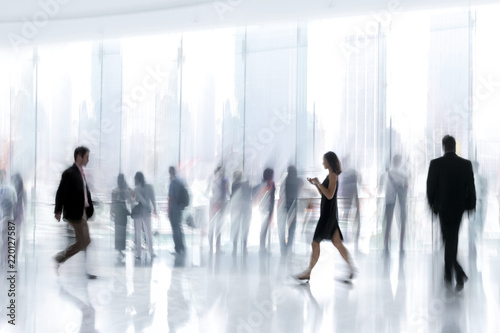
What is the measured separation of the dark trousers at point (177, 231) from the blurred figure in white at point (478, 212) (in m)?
4.01

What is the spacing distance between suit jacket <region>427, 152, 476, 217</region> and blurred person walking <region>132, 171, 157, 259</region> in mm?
3572

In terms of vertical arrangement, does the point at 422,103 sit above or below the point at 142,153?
above

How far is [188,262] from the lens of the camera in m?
Result: 6.22

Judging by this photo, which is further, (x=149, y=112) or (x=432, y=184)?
(x=149, y=112)

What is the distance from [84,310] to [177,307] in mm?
628

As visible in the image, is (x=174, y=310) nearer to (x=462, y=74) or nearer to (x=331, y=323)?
(x=331, y=323)

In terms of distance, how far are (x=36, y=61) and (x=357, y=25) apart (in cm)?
653

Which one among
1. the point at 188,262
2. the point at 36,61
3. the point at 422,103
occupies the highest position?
the point at 36,61

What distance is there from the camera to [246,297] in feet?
13.1

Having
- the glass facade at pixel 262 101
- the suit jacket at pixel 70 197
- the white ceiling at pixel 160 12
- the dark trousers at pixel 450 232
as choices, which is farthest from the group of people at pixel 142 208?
the dark trousers at pixel 450 232

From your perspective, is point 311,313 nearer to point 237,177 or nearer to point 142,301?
point 142,301

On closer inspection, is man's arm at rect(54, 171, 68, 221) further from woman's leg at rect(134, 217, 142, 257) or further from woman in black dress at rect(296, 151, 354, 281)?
woman in black dress at rect(296, 151, 354, 281)

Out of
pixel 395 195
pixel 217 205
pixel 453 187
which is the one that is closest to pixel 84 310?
pixel 453 187

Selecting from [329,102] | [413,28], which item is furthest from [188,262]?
[413,28]
